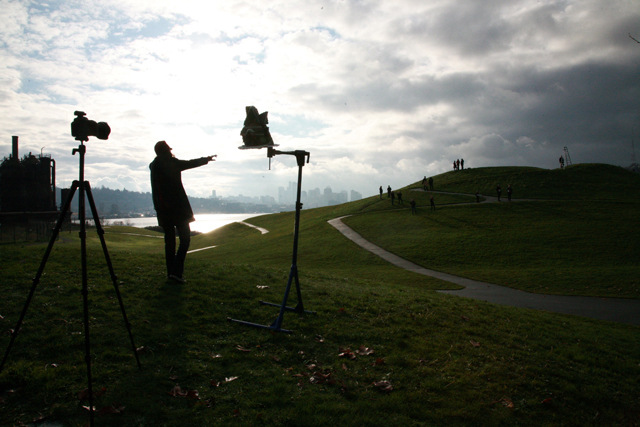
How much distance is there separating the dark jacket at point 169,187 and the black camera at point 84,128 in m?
2.54

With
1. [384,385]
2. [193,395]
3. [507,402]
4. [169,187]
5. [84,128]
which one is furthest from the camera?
[169,187]

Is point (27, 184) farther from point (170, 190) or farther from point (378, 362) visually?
point (378, 362)

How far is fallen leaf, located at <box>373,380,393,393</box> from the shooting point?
478 centimetres

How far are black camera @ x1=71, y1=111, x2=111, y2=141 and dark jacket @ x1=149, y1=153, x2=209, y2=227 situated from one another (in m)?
2.54

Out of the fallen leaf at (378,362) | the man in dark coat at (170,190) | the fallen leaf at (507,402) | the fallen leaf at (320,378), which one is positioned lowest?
the fallen leaf at (507,402)

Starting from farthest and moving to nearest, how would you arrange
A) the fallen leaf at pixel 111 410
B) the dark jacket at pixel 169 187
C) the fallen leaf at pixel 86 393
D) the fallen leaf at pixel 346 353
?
the dark jacket at pixel 169 187, the fallen leaf at pixel 346 353, the fallen leaf at pixel 86 393, the fallen leaf at pixel 111 410

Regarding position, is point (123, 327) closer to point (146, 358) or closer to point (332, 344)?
point (146, 358)

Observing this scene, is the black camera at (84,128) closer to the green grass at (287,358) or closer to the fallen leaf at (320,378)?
the green grass at (287,358)

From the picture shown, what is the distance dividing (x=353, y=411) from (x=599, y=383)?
4.58m

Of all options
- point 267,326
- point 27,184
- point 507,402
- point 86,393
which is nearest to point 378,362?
point 507,402

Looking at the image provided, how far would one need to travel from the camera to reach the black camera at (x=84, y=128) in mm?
4410

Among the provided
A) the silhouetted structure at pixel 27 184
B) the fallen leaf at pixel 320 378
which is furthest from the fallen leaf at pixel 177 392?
the silhouetted structure at pixel 27 184

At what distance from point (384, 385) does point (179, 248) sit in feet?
18.3

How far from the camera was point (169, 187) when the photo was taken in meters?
7.47
